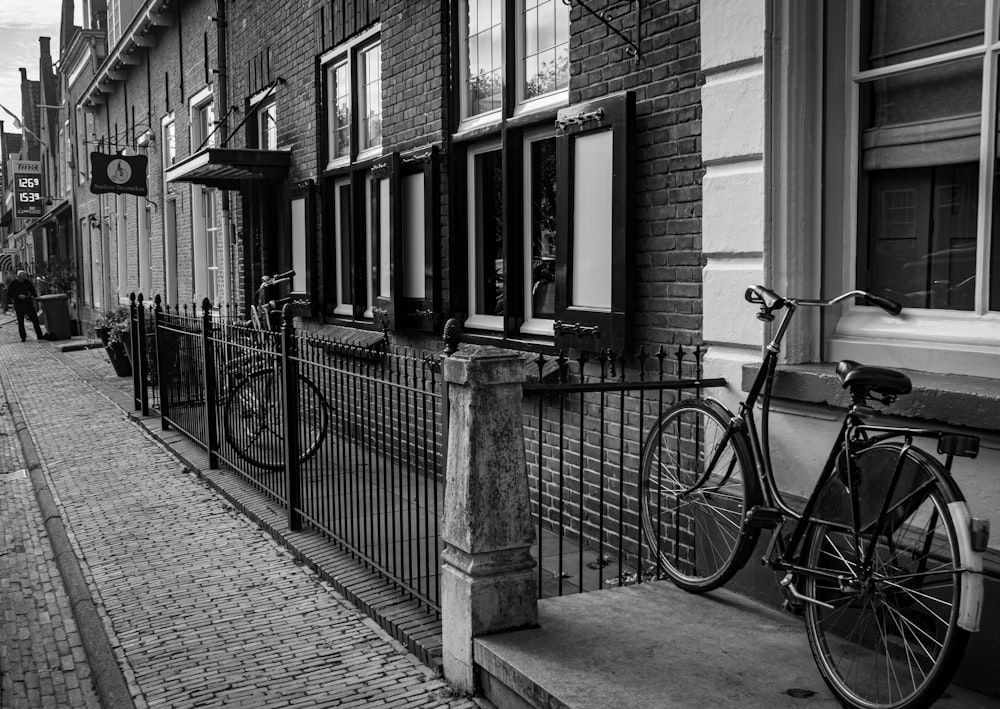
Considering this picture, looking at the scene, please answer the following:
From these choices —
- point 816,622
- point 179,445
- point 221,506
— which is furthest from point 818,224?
point 179,445

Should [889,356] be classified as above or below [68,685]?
above

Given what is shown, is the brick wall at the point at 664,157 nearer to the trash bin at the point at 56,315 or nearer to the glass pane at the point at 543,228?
the glass pane at the point at 543,228

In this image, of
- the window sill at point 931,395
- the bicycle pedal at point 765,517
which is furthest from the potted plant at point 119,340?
the bicycle pedal at point 765,517

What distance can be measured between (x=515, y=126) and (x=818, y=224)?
9.00 ft

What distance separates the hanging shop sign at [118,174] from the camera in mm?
16953

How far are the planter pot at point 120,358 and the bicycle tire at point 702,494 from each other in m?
12.5

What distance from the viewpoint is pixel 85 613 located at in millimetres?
4977

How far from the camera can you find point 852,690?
10.2 feet

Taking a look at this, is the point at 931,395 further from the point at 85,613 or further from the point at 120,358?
→ the point at 120,358

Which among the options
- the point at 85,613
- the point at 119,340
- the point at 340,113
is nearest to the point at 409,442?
the point at 85,613

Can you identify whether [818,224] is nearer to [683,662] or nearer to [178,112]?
[683,662]

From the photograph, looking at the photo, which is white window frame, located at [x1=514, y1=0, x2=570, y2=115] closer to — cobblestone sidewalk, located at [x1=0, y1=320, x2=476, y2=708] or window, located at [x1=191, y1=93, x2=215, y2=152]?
cobblestone sidewalk, located at [x1=0, y1=320, x2=476, y2=708]

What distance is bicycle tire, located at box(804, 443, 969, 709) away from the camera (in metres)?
2.81

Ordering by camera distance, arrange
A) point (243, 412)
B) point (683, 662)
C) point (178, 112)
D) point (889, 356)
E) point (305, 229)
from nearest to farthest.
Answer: point (683, 662) < point (889, 356) < point (243, 412) < point (305, 229) < point (178, 112)
